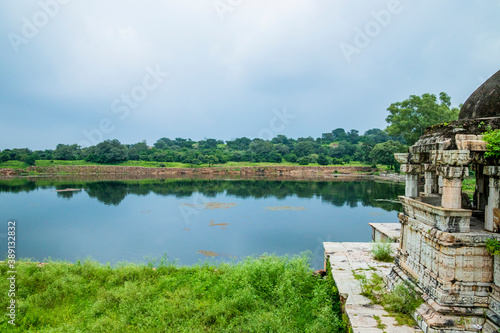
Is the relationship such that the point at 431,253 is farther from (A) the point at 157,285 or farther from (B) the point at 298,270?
(A) the point at 157,285

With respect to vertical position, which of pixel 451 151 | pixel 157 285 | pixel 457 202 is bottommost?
pixel 157 285

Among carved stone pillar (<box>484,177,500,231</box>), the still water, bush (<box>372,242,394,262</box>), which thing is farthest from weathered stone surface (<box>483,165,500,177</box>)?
the still water

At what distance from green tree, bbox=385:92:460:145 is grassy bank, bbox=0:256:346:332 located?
3010cm

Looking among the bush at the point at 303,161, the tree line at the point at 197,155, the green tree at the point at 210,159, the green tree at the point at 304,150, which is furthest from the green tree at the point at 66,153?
the green tree at the point at 304,150

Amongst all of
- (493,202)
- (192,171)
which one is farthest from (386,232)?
(192,171)

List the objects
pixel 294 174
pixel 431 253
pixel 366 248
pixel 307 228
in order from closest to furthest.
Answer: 1. pixel 431 253
2. pixel 366 248
3. pixel 307 228
4. pixel 294 174

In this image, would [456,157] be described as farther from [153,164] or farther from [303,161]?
[153,164]

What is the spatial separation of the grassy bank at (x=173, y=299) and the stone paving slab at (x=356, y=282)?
32 cm

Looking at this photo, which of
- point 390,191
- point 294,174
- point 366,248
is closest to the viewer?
point 366,248

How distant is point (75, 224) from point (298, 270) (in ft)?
48.6

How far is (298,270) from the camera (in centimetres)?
701

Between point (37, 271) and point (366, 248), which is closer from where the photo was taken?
point (37, 271)

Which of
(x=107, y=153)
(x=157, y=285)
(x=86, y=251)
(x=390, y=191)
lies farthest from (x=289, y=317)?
(x=107, y=153)

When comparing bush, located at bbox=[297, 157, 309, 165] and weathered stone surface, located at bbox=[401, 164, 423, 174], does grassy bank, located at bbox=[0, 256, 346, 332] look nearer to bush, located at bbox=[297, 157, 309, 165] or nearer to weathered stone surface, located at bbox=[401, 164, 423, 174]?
weathered stone surface, located at bbox=[401, 164, 423, 174]
